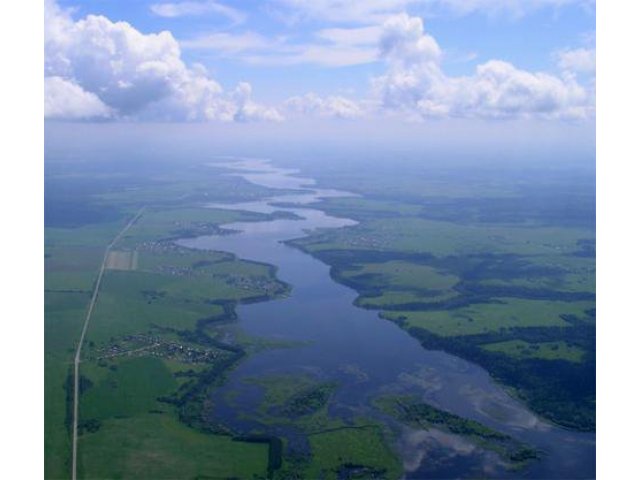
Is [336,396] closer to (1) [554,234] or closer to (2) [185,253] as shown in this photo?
(2) [185,253]

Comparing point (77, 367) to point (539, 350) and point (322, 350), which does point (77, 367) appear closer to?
point (322, 350)

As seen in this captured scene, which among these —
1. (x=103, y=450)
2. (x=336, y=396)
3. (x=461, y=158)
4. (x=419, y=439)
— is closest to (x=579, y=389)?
(x=419, y=439)

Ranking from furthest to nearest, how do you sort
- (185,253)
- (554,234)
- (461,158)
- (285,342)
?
(461,158), (554,234), (185,253), (285,342)

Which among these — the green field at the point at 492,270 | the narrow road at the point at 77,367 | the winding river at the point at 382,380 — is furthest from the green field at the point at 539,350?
the narrow road at the point at 77,367

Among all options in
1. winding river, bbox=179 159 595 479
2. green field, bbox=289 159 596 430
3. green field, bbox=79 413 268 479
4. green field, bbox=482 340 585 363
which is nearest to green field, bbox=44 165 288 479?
green field, bbox=79 413 268 479

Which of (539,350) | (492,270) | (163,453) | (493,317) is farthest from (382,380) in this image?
(492,270)

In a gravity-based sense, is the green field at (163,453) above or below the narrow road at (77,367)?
below

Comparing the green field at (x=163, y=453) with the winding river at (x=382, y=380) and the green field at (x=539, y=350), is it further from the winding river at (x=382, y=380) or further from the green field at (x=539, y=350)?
the green field at (x=539, y=350)

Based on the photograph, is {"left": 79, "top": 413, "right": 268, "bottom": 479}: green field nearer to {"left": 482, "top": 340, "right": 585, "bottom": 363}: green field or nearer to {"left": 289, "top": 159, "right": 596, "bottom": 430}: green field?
{"left": 289, "top": 159, "right": 596, "bottom": 430}: green field
